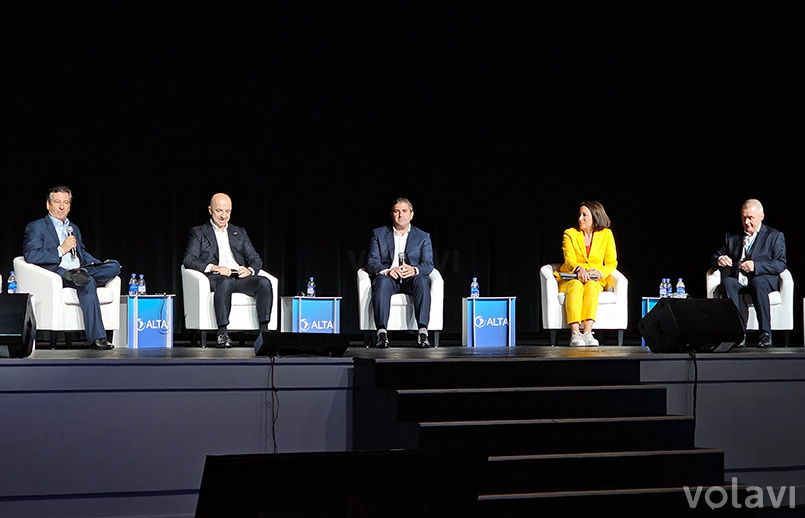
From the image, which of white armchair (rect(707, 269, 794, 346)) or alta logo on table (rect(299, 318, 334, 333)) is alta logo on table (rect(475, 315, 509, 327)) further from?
white armchair (rect(707, 269, 794, 346))

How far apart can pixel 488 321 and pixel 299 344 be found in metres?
3.37

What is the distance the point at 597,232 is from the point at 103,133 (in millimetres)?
3801

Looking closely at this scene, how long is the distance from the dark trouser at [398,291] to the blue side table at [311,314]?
56 cm

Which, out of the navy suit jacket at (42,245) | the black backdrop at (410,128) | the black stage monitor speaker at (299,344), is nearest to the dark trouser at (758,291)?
the black backdrop at (410,128)

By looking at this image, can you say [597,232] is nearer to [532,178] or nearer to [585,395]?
[532,178]

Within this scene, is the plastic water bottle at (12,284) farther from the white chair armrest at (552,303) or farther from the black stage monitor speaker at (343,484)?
the black stage monitor speaker at (343,484)

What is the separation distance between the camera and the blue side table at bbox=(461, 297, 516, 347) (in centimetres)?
666

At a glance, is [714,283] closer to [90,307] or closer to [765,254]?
[765,254]

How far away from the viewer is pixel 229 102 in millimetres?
7020

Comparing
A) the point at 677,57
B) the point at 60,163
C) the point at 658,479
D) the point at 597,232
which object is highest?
the point at 677,57

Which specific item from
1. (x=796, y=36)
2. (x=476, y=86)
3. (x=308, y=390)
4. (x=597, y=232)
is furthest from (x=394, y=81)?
(x=308, y=390)

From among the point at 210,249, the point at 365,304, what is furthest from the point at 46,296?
the point at 365,304

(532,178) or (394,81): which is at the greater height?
(394,81)

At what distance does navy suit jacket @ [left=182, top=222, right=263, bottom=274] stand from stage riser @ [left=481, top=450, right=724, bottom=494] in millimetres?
3342
